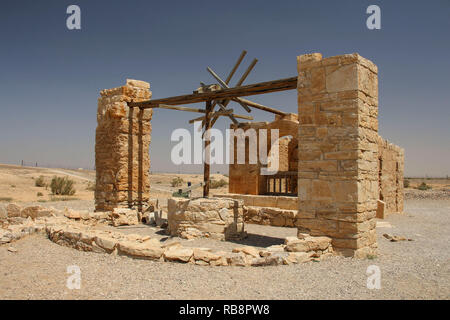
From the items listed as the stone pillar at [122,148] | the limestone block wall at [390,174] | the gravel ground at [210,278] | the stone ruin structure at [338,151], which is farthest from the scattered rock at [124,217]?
the limestone block wall at [390,174]

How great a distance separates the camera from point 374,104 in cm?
563

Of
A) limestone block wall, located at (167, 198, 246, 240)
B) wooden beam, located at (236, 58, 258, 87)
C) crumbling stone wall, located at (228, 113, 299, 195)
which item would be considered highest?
wooden beam, located at (236, 58, 258, 87)

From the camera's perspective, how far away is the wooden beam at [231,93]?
6449 mm

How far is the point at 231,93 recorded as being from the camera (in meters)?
7.37

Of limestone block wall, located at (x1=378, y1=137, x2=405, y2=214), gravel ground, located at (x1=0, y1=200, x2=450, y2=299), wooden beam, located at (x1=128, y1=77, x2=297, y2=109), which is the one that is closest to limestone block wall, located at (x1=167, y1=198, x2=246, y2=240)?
gravel ground, located at (x1=0, y1=200, x2=450, y2=299)

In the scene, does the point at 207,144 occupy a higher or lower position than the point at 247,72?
lower

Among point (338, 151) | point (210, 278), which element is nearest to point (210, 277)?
point (210, 278)

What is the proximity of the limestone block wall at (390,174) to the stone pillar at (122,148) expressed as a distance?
25.5ft

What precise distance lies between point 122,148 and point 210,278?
6054 mm

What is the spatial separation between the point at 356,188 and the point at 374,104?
1.65m

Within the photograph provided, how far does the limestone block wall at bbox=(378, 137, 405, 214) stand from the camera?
11.1 metres

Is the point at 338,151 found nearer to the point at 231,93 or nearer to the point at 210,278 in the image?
the point at 210,278

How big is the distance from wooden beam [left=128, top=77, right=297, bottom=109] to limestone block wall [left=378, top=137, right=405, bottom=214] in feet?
19.3

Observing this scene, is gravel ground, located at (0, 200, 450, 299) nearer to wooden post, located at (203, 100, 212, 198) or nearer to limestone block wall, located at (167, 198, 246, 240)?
limestone block wall, located at (167, 198, 246, 240)
